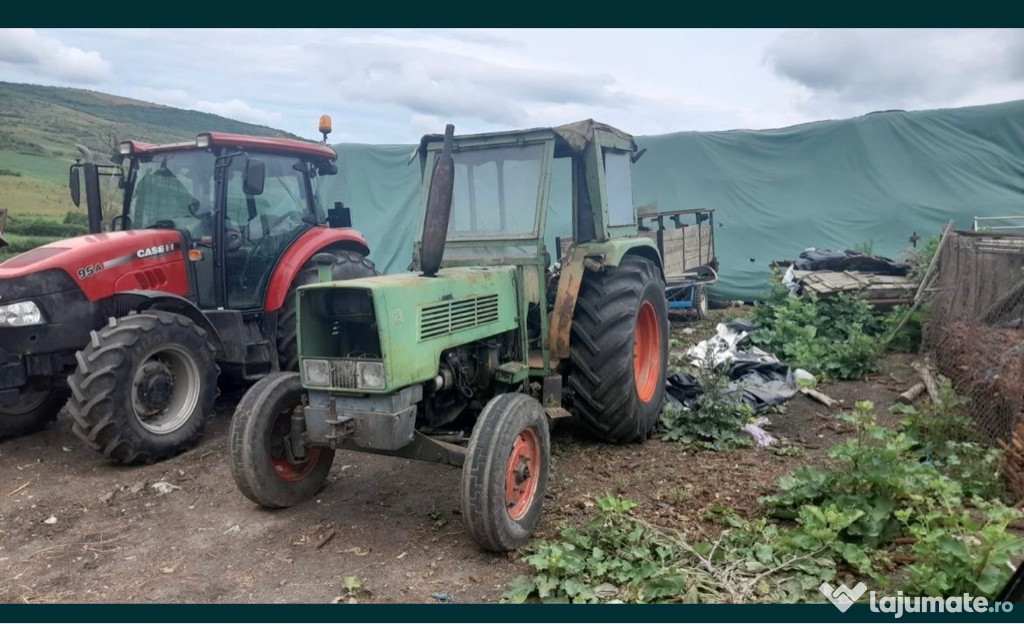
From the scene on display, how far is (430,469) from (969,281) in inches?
213

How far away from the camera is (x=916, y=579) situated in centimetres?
268

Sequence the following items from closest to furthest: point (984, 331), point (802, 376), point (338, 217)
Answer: point (984, 331)
point (802, 376)
point (338, 217)

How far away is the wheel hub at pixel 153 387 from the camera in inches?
184

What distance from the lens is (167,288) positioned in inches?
217

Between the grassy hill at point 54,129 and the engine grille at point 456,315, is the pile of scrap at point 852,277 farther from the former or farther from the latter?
the grassy hill at point 54,129

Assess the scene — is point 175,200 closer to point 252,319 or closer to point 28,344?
point 252,319

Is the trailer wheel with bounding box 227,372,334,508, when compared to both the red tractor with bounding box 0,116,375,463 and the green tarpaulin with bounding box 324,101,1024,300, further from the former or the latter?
the green tarpaulin with bounding box 324,101,1024,300

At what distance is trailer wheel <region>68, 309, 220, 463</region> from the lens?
14.4 feet

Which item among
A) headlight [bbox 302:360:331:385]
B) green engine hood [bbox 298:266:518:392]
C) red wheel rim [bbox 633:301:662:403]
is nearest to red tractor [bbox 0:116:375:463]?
green engine hood [bbox 298:266:518:392]

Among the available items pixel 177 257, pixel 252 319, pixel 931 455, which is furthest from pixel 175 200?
pixel 931 455

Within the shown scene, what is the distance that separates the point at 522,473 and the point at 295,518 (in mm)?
1314

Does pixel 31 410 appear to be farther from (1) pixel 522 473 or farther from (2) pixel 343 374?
(1) pixel 522 473

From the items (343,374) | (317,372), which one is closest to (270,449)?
(317,372)

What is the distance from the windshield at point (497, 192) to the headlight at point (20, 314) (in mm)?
2838
